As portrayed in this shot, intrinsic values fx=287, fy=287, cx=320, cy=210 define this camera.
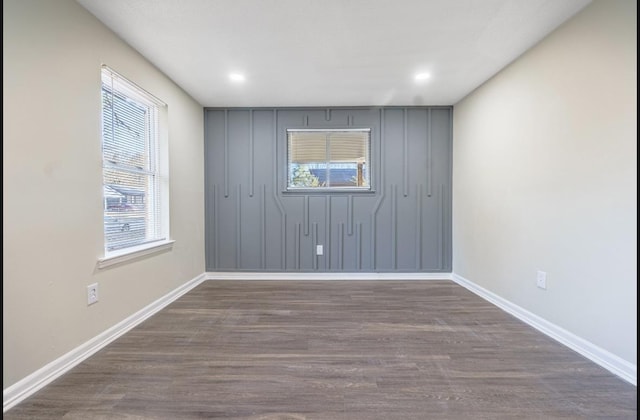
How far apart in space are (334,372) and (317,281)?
2.04m

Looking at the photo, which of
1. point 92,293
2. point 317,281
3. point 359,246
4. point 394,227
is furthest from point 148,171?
point 394,227

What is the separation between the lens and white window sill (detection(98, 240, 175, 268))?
207 centimetres

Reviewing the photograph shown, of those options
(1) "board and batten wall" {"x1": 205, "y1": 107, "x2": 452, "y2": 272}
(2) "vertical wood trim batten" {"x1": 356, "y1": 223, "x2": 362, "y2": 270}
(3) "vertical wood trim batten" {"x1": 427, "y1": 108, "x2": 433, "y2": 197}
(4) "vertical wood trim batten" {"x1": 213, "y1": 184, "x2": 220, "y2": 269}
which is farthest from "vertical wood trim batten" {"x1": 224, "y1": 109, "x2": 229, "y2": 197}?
(3) "vertical wood trim batten" {"x1": 427, "y1": 108, "x2": 433, "y2": 197}

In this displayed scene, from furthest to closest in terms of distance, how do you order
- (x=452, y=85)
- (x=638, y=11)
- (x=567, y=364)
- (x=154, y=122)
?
(x=452, y=85), (x=154, y=122), (x=567, y=364), (x=638, y=11)

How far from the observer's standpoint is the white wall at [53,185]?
1438 mm

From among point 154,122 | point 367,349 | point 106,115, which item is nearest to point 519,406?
point 367,349

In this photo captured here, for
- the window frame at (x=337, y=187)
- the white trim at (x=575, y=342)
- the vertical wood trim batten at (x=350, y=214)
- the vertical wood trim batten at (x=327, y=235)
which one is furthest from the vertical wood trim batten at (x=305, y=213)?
the white trim at (x=575, y=342)

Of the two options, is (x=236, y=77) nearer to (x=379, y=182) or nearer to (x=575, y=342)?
(x=379, y=182)

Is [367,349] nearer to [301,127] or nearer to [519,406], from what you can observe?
[519,406]

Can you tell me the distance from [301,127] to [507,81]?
2.30 metres

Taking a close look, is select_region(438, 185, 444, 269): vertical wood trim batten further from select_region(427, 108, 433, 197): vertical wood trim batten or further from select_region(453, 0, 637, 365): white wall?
select_region(453, 0, 637, 365): white wall

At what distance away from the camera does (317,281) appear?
12.3 ft

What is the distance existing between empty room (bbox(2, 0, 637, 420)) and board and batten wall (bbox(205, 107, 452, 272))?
0.55 ft

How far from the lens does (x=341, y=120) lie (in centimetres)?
380
